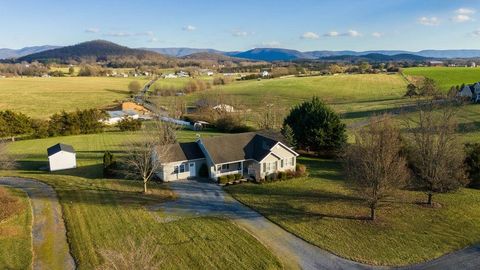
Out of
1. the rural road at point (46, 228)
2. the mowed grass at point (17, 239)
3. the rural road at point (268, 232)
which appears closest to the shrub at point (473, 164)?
the rural road at point (268, 232)

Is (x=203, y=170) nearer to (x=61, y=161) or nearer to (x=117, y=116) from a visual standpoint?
(x=61, y=161)

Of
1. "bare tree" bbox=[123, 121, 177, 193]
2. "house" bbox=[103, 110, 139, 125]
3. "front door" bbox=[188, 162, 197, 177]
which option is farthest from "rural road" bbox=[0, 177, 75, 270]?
"house" bbox=[103, 110, 139, 125]

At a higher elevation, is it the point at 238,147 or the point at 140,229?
the point at 238,147

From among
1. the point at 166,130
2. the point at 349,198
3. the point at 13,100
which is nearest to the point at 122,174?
the point at 166,130

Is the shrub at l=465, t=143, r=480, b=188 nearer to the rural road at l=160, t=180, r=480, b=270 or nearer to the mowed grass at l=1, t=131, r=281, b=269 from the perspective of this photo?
the rural road at l=160, t=180, r=480, b=270

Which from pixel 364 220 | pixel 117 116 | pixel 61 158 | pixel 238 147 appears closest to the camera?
pixel 364 220

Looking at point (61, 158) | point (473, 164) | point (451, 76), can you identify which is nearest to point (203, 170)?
point (61, 158)
